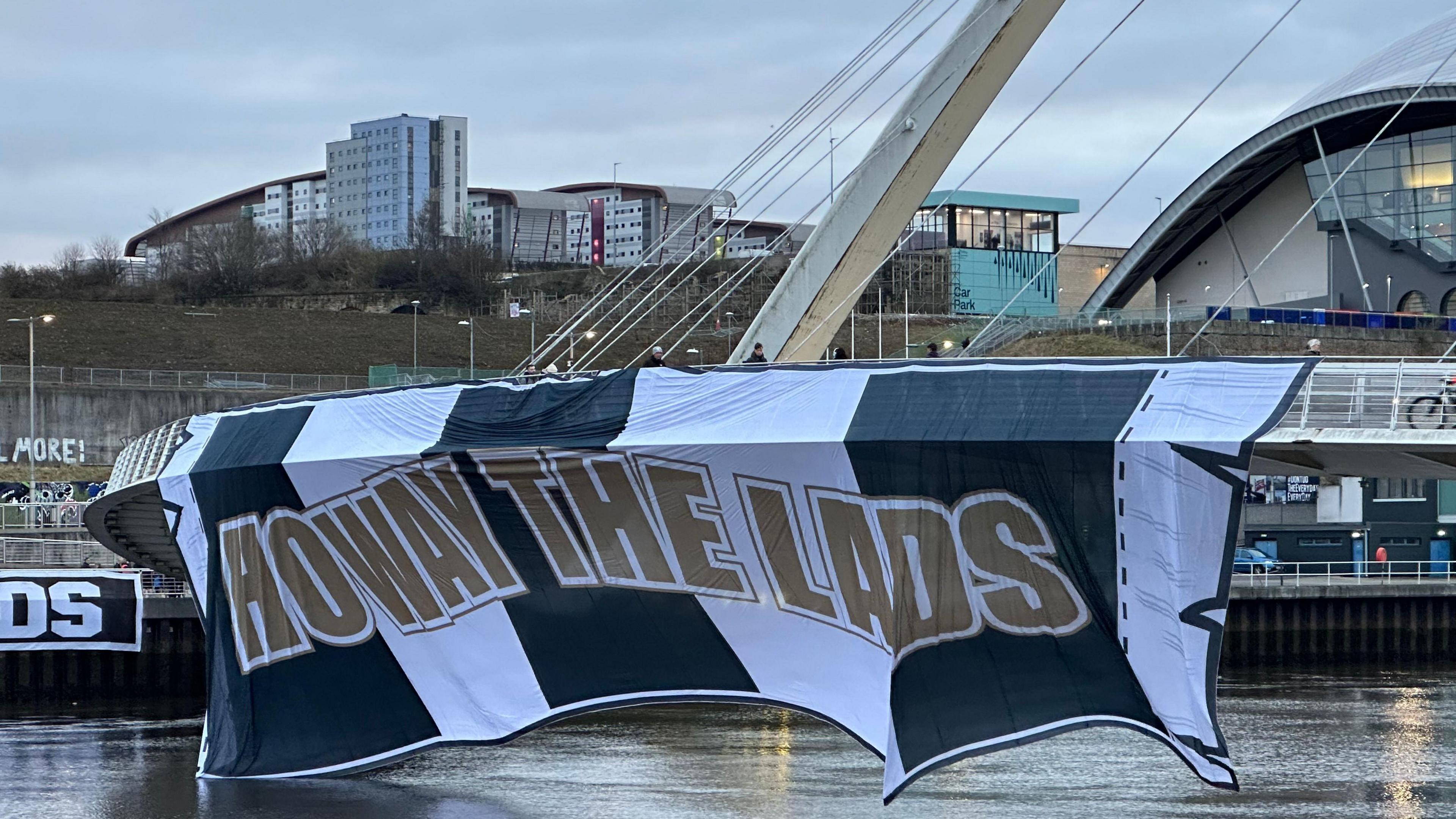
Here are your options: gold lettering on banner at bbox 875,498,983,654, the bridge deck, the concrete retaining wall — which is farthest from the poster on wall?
gold lettering on banner at bbox 875,498,983,654

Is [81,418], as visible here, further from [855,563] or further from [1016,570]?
[1016,570]

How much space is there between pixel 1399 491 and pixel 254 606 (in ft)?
124

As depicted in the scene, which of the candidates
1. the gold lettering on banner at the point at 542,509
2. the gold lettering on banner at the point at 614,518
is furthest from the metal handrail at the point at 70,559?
the gold lettering on banner at the point at 614,518

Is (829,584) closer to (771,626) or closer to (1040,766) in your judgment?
(771,626)

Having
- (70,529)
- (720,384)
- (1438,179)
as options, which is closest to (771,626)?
(720,384)

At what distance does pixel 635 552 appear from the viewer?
21062 millimetres

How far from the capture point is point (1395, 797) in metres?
22.2

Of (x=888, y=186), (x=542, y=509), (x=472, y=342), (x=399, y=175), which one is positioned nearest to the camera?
(x=542, y=509)

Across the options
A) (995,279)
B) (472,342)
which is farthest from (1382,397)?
(995,279)

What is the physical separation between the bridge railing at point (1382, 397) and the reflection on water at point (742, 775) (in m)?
4.67

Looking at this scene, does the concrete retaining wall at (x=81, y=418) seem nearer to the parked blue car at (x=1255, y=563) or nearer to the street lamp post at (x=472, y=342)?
the street lamp post at (x=472, y=342)

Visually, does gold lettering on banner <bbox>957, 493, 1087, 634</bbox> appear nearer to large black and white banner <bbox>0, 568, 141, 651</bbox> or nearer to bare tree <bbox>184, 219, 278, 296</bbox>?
large black and white banner <bbox>0, 568, 141, 651</bbox>

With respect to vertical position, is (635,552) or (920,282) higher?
(920,282)

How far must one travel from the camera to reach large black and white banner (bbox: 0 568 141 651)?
33.2m
